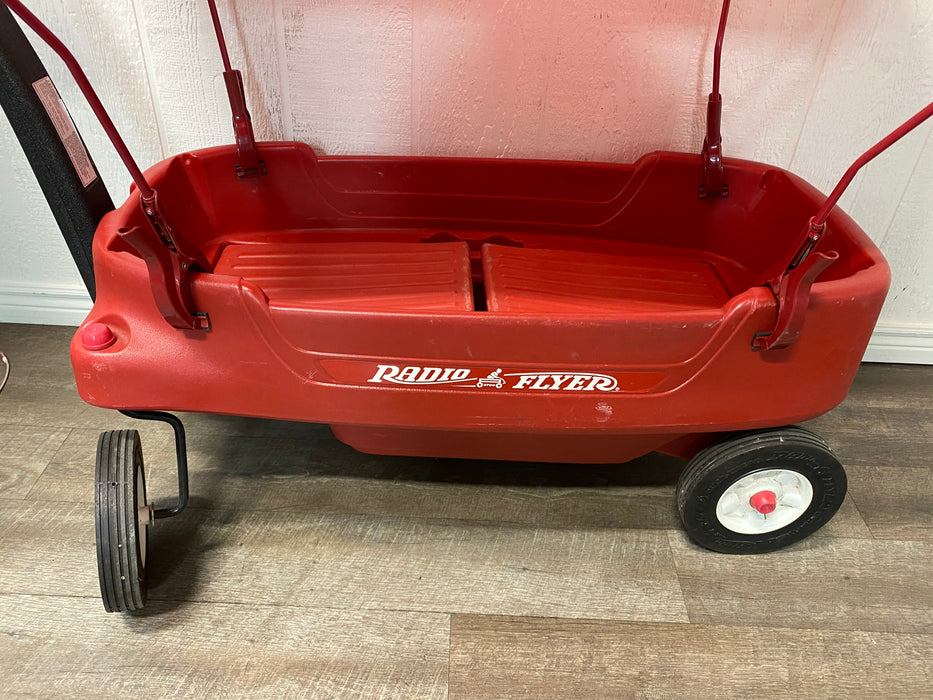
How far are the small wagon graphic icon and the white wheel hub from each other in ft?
1.14

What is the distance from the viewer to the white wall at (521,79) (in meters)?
0.97

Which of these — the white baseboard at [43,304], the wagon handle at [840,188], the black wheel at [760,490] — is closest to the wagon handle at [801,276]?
the wagon handle at [840,188]

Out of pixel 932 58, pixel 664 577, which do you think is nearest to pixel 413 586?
pixel 664 577

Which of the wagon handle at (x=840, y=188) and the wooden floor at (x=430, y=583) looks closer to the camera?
the wagon handle at (x=840, y=188)

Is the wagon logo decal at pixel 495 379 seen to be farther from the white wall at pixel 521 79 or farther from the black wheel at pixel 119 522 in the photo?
the white wall at pixel 521 79

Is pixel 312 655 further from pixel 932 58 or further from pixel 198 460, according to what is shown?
pixel 932 58

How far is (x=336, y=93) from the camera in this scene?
104 centimetres

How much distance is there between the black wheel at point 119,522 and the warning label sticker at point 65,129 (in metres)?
0.32

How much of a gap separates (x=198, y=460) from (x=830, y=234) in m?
0.96

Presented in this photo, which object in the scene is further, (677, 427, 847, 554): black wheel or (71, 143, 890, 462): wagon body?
(677, 427, 847, 554): black wheel

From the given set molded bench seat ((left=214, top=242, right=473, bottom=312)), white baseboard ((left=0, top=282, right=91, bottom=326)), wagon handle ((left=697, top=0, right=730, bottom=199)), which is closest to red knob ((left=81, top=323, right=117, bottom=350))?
molded bench seat ((left=214, top=242, right=473, bottom=312))

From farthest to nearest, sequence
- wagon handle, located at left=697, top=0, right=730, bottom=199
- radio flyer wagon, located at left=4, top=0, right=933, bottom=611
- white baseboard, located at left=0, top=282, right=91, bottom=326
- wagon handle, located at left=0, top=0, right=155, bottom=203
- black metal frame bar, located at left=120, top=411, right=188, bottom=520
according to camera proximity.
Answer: white baseboard, located at left=0, top=282, right=91, bottom=326, wagon handle, located at left=697, top=0, right=730, bottom=199, black metal frame bar, located at left=120, top=411, right=188, bottom=520, radio flyer wagon, located at left=4, top=0, right=933, bottom=611, wagon handle, located at left=0, top=0, right=155, bottom=203

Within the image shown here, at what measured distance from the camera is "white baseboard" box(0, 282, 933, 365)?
4.12ft

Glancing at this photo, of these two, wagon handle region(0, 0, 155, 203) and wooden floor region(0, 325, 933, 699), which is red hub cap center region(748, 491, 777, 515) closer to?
wooden floor region(0, 325, 933, 699)
